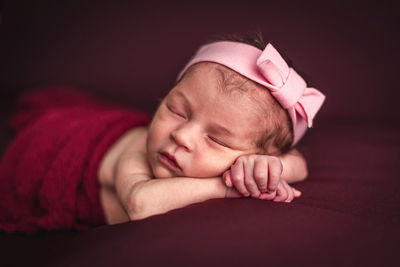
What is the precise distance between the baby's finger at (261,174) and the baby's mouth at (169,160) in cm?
21

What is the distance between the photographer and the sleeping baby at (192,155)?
2.75ft

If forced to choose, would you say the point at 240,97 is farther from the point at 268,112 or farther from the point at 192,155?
the point at 192,155

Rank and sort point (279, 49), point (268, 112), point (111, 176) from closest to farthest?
point (268, 112), point (279, 49), point (111, 176)

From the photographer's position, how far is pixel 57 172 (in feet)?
3.52

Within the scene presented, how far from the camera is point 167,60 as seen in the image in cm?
156

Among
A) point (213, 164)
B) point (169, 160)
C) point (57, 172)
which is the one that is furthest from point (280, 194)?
point (57, 172)

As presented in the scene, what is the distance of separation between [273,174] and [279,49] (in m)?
0.39

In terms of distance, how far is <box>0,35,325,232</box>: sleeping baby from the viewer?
0.84 metres

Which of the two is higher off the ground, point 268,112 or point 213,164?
point 268,112

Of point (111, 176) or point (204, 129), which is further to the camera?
point (111, 176)

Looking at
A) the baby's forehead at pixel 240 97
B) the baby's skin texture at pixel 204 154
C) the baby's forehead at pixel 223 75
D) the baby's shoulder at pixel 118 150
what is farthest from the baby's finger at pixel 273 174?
the baby's shoulder at pixel 118 150

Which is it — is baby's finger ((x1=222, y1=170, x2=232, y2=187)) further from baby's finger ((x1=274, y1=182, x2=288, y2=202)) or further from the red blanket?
the red blanket

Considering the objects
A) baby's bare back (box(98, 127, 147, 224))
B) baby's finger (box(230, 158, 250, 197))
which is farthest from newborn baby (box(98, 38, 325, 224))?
baby's bare back (box(98, 127, 147, 224))

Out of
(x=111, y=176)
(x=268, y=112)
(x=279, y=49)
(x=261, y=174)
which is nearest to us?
(x=261, y=174)
